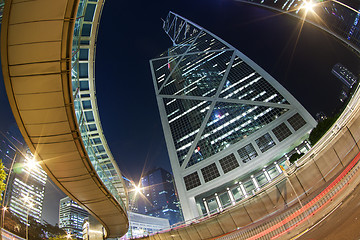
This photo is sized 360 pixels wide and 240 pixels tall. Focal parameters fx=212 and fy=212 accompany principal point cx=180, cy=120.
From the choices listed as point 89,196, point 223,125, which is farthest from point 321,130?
point 223,125

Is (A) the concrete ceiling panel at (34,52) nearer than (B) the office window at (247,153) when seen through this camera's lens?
Yes

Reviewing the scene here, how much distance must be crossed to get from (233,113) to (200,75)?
102ft

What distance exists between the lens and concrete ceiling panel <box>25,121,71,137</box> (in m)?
12.8

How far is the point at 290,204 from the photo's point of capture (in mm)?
18328

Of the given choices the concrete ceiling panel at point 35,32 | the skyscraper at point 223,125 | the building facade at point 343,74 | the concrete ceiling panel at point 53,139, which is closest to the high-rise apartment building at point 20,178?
the skyscraper at point 223,125

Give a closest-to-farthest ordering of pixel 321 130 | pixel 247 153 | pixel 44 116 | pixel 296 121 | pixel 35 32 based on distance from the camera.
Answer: pixel 35 32
pixel 44 116
pixel 321 130
pixel 296 121
pixel 247 153

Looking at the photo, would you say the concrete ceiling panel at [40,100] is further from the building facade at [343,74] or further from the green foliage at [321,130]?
the building facade at [343,74]

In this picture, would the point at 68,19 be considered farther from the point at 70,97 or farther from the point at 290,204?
the point at 290,204

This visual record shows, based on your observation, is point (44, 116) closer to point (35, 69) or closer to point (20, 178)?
point (35, 69)

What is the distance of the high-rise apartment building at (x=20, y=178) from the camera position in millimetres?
67562

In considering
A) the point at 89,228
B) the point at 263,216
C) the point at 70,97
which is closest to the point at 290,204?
the point at 263,216

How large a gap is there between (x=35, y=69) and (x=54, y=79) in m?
0.92

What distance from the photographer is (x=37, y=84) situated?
36.1 feet

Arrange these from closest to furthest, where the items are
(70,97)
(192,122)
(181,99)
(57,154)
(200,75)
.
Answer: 1. (70,97)
2. (57,154)
3. (192,122)
4. (181,99)
5. (200,75)
